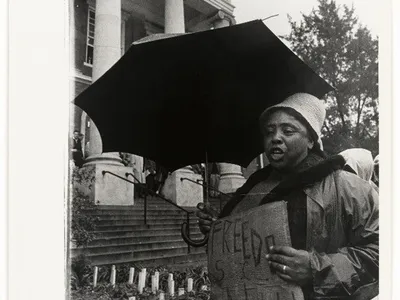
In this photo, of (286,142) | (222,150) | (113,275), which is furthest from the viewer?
(222,150)

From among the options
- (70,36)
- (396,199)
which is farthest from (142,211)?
(396,199)

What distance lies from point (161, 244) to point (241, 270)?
54 cm

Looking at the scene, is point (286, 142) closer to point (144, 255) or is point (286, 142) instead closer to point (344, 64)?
point (344, 64)

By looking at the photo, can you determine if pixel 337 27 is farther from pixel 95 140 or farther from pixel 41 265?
pixel 41 265

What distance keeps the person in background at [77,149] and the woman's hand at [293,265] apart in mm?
1363

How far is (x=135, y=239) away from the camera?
10.5 feet

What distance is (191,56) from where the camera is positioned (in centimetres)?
322

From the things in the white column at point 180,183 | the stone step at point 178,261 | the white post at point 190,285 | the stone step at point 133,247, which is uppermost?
the white column at point 180,183

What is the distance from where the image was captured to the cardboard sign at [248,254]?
3.13 meters

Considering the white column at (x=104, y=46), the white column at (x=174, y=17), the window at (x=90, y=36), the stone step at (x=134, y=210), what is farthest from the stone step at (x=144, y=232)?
the white column at (x=174, y=17)

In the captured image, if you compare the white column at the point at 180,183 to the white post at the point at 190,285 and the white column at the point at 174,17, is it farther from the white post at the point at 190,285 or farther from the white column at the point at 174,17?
the white post at the point at 190,285

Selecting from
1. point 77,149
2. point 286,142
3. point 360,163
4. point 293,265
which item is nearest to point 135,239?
point 77,149

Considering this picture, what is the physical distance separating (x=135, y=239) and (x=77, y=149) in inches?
26.8

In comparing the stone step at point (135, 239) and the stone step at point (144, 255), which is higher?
the stone step at point (135, 239)
